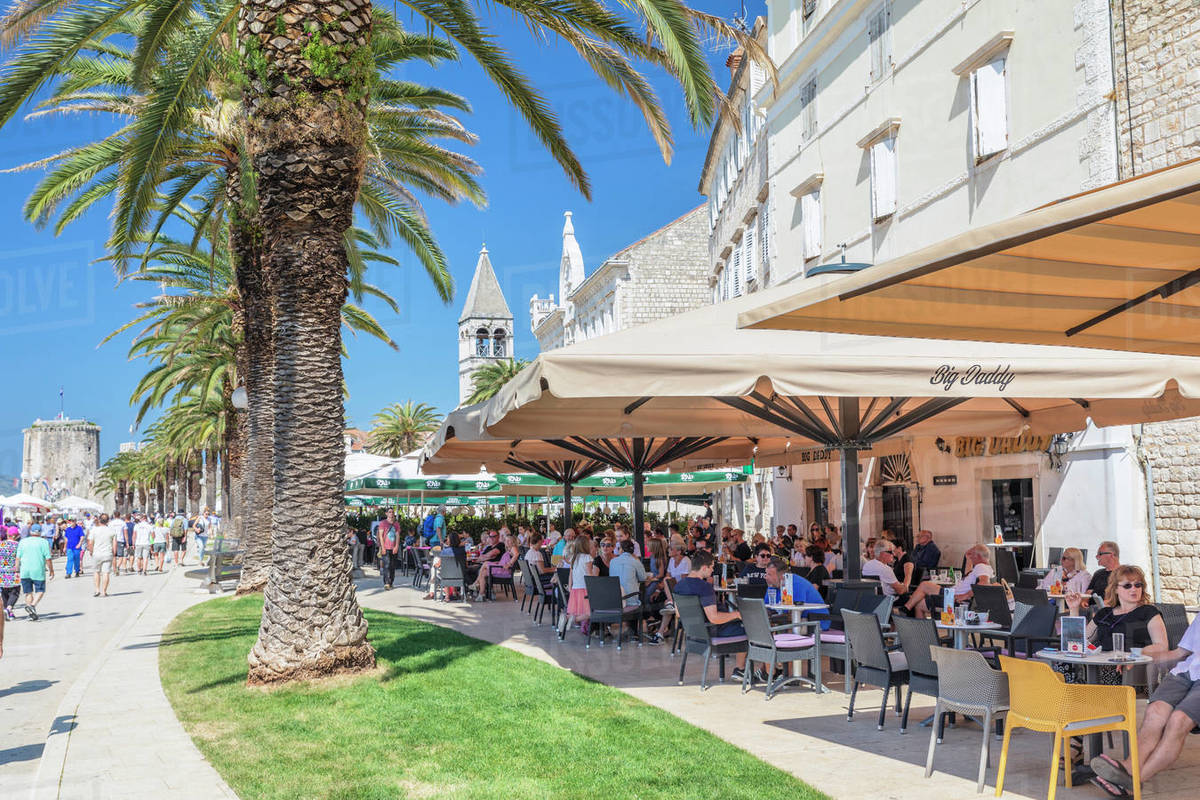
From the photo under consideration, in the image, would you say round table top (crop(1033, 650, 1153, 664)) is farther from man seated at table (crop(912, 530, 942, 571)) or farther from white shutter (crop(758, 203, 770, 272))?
white shutter (crop(758, 203, 770, 272))

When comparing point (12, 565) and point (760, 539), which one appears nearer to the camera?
point (12, 565)

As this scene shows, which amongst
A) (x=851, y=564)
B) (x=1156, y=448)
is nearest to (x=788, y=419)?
(x=851, y=564)

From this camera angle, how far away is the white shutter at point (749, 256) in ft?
102

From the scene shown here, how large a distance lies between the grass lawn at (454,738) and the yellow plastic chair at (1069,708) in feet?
4.61

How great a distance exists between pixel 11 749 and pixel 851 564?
7586 millimetres

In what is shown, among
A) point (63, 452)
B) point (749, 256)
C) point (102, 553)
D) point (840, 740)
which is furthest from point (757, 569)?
point (63, 452)

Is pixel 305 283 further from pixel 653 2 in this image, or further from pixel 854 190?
pixel 854 190

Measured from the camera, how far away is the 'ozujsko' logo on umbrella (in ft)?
23.4

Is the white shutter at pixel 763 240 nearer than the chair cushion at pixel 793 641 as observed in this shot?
No

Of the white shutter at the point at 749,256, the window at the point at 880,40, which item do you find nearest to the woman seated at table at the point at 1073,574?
the window at the point at 880,40

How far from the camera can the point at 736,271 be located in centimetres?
3428

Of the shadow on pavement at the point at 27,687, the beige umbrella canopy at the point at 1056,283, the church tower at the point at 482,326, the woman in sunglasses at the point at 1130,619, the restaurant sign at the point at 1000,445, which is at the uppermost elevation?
the church tower at the point at 482,326

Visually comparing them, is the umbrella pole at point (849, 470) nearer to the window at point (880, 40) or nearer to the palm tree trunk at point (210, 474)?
the window at point (880, 40)

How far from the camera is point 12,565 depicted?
601 inches
